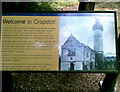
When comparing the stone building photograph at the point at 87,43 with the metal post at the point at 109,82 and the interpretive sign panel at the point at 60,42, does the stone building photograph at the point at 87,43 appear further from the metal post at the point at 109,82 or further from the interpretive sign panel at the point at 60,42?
the metal post at the point at 109,82

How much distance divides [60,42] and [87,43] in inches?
14.9

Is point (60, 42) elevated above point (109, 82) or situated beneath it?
elevated above

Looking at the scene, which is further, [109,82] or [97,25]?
[109,82]

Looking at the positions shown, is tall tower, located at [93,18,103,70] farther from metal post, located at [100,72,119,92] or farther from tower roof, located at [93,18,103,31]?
metal post, located at [100,72,119,92]

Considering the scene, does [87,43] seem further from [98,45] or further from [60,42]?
[60,42]

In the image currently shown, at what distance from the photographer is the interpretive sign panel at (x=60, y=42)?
2.15 metres

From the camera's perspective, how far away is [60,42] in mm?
2158

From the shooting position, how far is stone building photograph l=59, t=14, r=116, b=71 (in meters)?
2.14

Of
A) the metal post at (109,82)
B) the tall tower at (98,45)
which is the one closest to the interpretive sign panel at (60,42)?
the tall tower at (98,45)

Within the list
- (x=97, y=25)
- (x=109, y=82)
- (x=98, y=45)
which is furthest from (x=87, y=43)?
(x=109, y=82)

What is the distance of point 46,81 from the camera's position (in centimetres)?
280

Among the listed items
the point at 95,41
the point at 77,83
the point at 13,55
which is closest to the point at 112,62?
the point at 95,41

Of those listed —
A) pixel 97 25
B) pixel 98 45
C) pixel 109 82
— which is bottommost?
pixel 109 82

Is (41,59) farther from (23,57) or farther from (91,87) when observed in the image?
(91,87)
